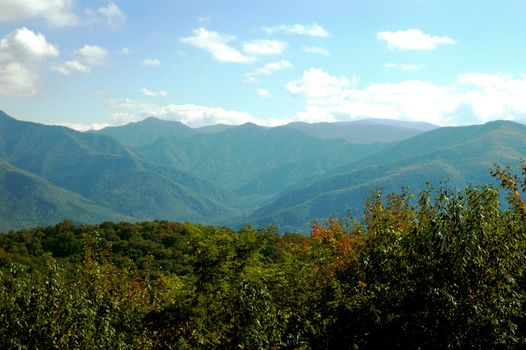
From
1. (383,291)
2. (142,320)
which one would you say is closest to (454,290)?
(383,291)

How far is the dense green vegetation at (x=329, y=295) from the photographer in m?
21.1

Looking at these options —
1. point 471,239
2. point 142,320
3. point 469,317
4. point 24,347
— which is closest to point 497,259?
point 471,239

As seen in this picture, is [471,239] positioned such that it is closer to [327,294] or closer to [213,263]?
[327,294]

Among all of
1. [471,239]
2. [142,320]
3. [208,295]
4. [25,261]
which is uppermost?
[471,239]

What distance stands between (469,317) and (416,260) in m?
4.08

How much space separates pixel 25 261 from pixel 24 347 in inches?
2032

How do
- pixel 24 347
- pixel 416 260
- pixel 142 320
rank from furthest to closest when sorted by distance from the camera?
1. pixel 142 320
2. pixel 416 260
3. pixel 24 347

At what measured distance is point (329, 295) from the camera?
29.5 meters

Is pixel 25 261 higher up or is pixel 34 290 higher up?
pixel 34 290

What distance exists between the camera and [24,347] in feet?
61.6

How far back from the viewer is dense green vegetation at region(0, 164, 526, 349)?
69.1ft

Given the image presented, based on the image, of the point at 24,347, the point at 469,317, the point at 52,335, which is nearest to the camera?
the point at 24,347

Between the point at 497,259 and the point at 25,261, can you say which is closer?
the point at 497,259

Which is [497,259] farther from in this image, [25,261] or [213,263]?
[25,261]
